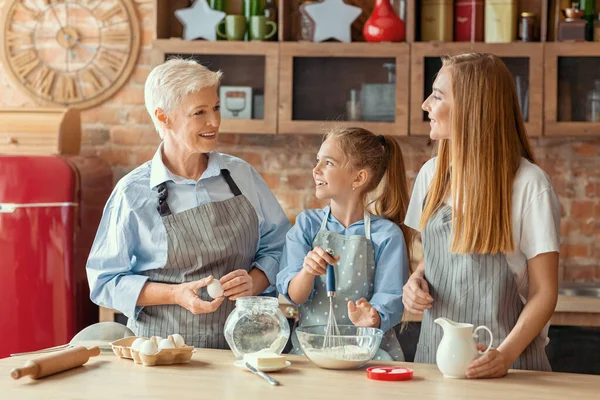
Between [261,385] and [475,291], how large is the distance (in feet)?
2.11

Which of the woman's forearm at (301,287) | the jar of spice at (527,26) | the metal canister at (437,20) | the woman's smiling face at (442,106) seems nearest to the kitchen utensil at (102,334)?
the woman's forearm at (301,287)

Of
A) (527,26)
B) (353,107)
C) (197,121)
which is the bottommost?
(197,121)

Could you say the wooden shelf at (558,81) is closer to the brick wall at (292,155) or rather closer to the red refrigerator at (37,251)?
the brick wall at (292,155)

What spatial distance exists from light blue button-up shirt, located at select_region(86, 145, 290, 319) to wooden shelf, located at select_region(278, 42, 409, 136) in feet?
4.68

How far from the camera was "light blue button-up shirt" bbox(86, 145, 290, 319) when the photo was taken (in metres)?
2.32

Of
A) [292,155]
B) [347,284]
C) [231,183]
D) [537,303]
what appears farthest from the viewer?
[292,155]

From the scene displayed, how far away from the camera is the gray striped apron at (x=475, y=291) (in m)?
2.12

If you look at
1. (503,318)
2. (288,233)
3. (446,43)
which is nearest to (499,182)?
(503,318)

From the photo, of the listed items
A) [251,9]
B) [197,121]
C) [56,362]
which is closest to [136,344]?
[56,362]

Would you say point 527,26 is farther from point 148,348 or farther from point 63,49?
point 148,348

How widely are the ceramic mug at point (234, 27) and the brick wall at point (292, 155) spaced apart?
→ 1.65 feet

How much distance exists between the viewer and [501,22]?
12.6ft

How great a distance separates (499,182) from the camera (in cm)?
207

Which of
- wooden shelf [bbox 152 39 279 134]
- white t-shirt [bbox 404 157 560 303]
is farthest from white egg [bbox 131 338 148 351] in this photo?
wooden shelf [bbox 152 39 279 134]
